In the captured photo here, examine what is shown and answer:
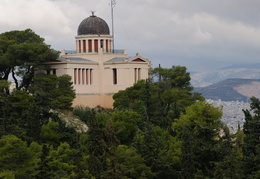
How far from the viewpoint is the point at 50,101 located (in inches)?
2872

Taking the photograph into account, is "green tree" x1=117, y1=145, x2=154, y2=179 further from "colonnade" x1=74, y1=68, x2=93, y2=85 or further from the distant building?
the distant building

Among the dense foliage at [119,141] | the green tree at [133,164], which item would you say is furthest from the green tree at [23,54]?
the green tree at [133,164]

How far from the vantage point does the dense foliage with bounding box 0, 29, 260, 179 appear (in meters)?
54.6

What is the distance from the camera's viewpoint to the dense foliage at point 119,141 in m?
54.6

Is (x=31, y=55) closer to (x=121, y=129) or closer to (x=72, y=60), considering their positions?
(x=72, y=60)

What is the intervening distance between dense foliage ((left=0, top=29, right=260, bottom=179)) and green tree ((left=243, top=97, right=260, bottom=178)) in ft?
0.26

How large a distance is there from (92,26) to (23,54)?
10.7 metres

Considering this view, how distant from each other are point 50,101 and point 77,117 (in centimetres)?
389

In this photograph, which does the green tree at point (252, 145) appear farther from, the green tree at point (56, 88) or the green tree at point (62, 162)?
the green tree at point (56, 88)

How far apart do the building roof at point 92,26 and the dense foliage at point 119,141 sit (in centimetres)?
806

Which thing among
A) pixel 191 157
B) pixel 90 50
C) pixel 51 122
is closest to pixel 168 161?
pixel 191 157

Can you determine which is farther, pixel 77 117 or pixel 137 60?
pixel 137 60

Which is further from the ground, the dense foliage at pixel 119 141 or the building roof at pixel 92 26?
the building roof at pixel 92 26

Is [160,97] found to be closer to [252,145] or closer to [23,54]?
[23,54]
